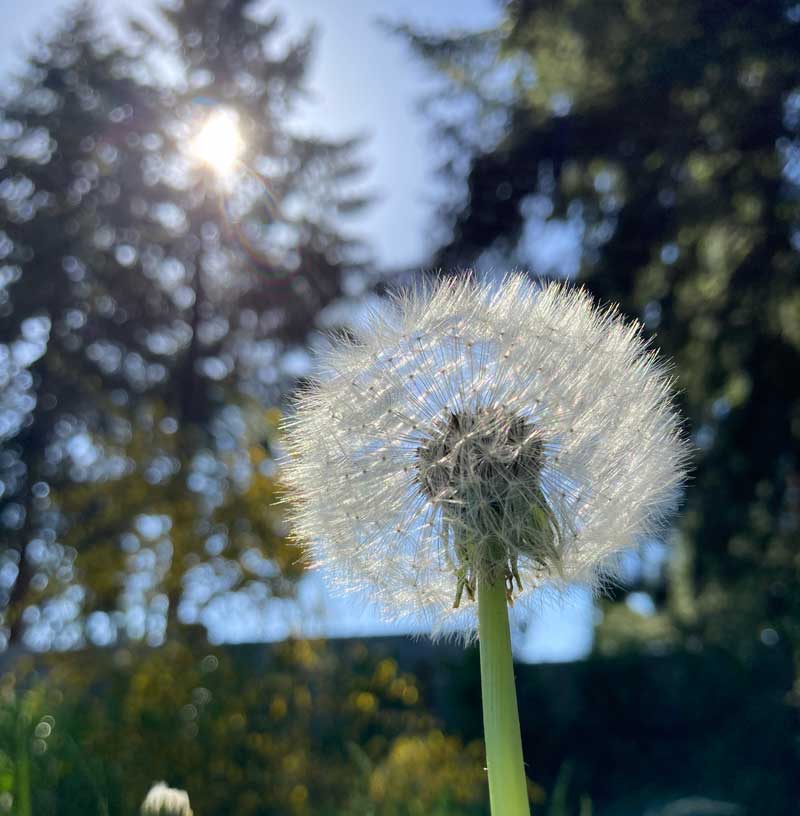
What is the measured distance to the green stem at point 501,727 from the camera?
48.2 inches

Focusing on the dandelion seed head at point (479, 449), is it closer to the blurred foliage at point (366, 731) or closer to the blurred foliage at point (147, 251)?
the blurred foliage at point (366, 731)

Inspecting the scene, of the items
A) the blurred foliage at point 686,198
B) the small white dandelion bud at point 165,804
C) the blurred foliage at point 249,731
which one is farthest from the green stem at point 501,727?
the blurred foliage at point 686,198

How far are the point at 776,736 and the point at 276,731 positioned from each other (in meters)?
6.04

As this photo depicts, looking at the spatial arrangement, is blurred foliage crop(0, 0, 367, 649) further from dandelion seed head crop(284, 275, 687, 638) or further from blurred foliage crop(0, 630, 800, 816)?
dandelion seed head crop(284, 275, 687, 638)

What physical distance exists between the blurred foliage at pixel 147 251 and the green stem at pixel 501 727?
11109mm

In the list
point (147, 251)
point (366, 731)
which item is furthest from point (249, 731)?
point (147, 251)

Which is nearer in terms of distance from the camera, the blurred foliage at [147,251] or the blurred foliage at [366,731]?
the blurred foliage at [366,731]

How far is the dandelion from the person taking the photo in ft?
5.02

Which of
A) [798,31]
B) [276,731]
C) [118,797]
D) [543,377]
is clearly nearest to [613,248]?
[798,31]

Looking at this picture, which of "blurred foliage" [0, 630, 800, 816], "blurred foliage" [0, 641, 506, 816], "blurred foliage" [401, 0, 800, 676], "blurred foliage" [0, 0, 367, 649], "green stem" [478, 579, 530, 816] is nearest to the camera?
"green stem" [478, 579, 530, 816]

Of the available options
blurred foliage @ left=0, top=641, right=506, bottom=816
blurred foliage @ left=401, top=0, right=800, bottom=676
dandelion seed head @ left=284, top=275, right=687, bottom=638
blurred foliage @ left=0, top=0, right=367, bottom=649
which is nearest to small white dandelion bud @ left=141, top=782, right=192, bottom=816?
dandelion seed head @ left=284, top=275, right=687, bottom=638

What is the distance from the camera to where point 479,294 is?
168 centimetres

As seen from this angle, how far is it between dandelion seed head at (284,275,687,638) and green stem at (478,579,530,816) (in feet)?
0.63

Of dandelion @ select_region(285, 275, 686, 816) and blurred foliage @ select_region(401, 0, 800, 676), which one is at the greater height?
blurred foliage @ select_region(401, 0, 800, 676)
